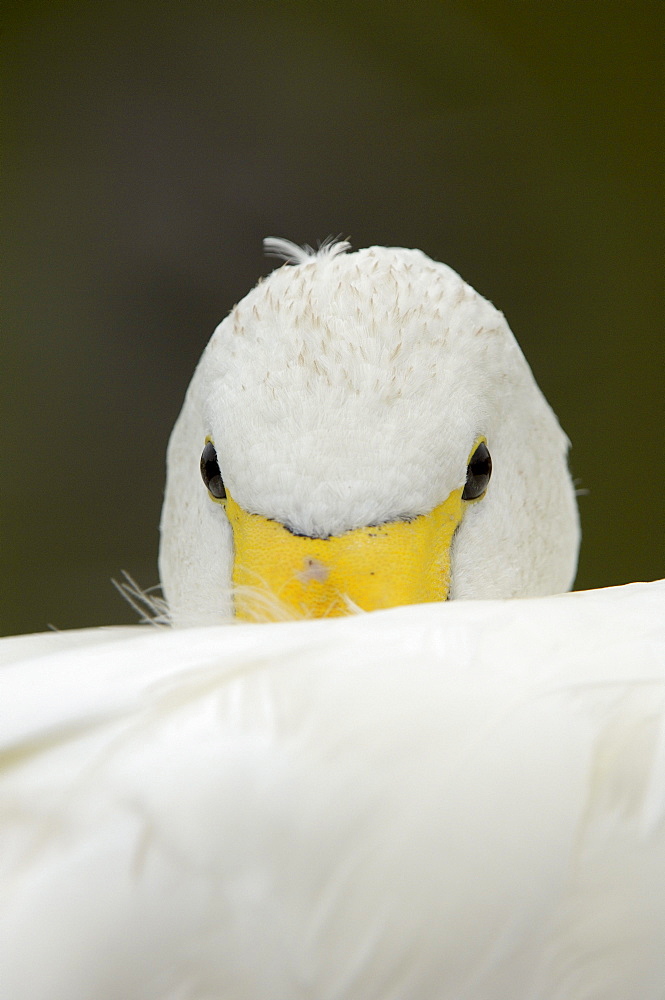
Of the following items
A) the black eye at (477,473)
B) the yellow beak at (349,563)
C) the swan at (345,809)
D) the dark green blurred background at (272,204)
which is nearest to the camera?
the swan at (345,809)

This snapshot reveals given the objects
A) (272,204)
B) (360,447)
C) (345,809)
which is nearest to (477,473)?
(360,447)

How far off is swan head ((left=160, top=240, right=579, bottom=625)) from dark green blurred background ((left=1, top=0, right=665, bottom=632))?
4.72 ft

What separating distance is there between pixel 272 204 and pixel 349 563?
188 cm

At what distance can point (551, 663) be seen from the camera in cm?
44

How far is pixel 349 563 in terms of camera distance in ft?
2.89

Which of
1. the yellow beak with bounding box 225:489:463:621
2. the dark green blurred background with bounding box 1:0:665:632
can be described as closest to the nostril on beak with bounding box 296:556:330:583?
the yellow beak with bounding box 225:489:463:621

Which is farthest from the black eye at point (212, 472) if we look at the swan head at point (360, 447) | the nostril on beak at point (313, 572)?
the nostril on beak at point (313, 572)

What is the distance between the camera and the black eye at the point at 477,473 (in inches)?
41.8

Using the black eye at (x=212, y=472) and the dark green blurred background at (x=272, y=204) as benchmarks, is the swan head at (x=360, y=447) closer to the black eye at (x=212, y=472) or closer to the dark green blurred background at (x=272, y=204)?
the black eye at (x=212, y=472)

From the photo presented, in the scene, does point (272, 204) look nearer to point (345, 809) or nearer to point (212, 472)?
point (212, 472)

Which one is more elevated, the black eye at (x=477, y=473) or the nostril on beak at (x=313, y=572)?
the black eye at (x=477, y=473)

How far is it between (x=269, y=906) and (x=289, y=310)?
2.47 feet

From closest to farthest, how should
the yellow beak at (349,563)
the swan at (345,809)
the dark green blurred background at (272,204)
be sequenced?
1. the swan at (345,809)
2. the yellow beak at (349,563)
3. the dark green blurred background at (272,204)

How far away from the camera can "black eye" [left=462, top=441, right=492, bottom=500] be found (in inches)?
41.8
